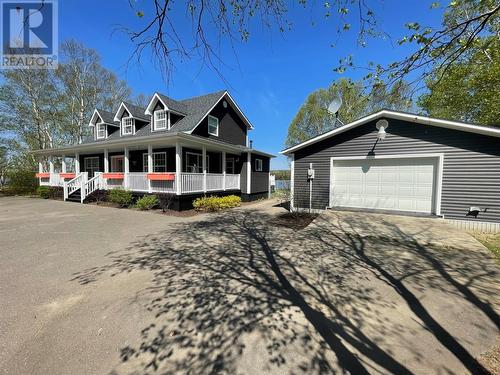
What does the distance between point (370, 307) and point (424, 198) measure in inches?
282

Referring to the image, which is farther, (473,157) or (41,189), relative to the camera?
(41,189)

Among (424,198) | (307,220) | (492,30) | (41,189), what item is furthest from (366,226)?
(41,189)

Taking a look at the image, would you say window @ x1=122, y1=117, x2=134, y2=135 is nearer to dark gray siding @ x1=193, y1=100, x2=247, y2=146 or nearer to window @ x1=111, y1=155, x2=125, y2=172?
window @ x1=111, y1=155, x2=125, y2=172

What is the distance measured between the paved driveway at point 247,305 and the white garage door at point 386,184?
245cm

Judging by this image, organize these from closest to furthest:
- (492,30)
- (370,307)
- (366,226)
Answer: (370,307), (366,226), (492,30)

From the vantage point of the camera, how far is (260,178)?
54.9 feet

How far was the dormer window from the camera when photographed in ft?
45.9

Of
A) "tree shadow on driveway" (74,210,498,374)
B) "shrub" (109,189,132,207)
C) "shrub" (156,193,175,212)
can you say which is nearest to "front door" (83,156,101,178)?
"shrub" (109,189,132,207)

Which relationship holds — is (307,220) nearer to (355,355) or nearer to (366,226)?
(366,226)

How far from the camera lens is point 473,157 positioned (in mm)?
7305

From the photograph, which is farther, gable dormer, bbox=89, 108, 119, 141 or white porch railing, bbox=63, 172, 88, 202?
gable dormer, bbox=89, 108, 119, 141

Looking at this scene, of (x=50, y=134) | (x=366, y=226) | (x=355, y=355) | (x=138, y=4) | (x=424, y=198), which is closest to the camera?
(x=355, y=355)

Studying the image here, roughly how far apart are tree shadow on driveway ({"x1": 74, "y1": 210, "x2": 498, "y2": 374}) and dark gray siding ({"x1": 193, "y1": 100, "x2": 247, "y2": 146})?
9.63 metres

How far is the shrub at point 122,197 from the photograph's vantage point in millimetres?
11526
